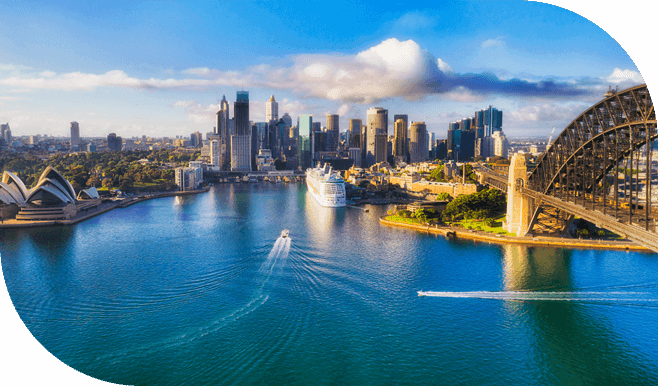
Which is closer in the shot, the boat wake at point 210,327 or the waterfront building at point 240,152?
the boat wake at point 210,327

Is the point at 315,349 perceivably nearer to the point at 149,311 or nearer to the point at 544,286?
the point at 149,311

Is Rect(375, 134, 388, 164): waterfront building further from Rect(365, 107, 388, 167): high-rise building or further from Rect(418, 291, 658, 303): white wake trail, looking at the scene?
Rect(418, 291, 658, 303): white wake trail

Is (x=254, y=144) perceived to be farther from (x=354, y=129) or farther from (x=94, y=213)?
(x=94, y=213)

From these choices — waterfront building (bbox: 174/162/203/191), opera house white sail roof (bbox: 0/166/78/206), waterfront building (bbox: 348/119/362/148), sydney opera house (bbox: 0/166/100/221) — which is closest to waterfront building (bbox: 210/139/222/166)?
waterfront building (bbox: 174/162/203/191)

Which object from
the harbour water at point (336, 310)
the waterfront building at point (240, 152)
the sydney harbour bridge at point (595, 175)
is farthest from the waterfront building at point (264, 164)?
the sydney harbour bridge at point (595, 175)

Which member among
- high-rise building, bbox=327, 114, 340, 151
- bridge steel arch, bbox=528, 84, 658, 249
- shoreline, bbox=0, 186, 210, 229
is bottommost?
shoreline, bbox=0, 186, 210, 229

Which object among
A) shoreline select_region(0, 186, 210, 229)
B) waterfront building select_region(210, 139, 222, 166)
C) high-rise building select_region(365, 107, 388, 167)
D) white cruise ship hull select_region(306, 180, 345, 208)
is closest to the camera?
shoreline select_region(0, 186, 210, 229)

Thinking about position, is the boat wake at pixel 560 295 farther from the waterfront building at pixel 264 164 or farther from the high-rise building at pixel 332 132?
the high-rise building at pixel 332 132

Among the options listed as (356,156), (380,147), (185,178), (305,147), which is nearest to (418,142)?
(380,147)
